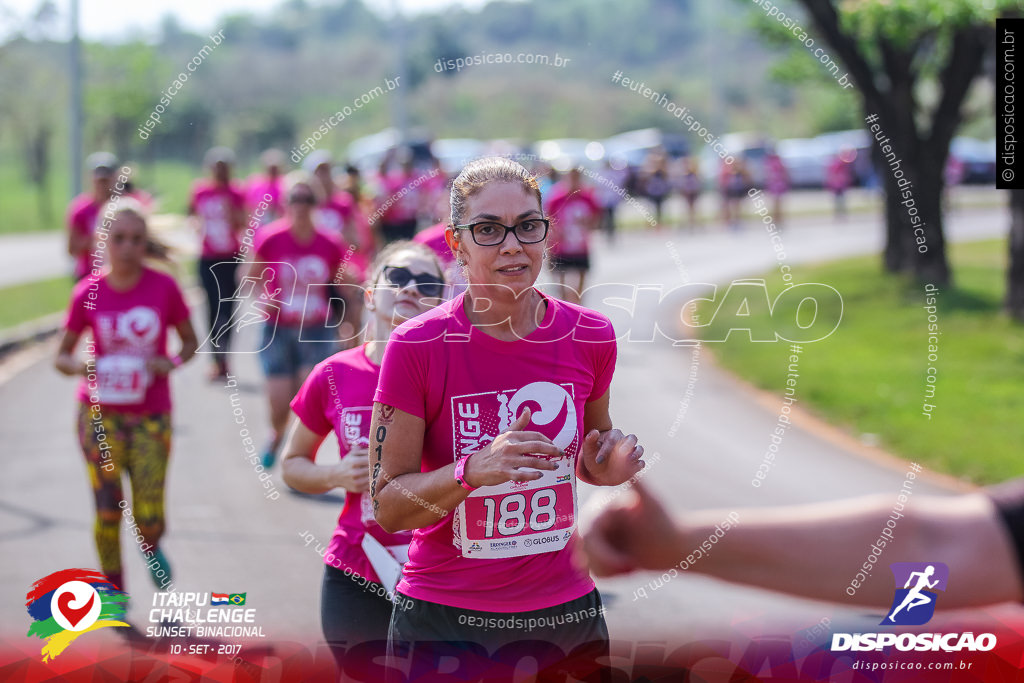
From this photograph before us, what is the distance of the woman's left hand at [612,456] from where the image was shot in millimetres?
2662

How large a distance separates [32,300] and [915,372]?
1285 cm

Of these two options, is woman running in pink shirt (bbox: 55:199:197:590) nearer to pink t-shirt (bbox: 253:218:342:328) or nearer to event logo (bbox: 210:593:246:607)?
event logo (bbox: 210:593:246:607)

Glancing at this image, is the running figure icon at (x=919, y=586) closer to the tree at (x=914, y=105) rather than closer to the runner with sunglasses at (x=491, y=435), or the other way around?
the runner with sunglasses at (x=491, y=435)

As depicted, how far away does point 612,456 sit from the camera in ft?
8.88

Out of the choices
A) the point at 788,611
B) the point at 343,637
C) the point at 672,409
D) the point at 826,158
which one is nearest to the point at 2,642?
the point at 343,637

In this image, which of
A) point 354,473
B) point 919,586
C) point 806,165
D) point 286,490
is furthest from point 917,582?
→ point 806,165

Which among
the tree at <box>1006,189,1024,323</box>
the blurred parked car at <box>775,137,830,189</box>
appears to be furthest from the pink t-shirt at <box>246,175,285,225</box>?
the blurred parked car at <box>775,137,830,189</box>

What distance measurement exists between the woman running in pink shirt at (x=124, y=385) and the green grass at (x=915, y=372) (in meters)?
5.60

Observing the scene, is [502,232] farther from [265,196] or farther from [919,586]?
[265,196]

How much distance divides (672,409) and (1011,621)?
626cm

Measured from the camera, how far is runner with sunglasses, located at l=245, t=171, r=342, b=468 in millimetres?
8109

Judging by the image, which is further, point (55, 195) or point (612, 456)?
point (55, 195)

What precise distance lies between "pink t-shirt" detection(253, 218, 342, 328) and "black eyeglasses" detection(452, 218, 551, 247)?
5335mm

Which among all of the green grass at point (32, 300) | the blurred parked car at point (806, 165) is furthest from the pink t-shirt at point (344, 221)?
the blurred parked car at point (806, 165)
